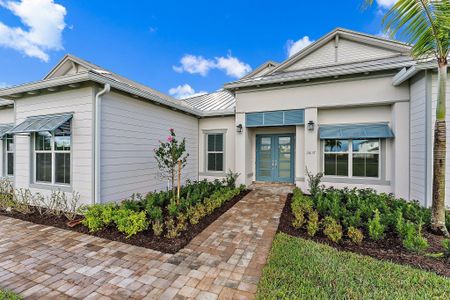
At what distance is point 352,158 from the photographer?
7.43 meters

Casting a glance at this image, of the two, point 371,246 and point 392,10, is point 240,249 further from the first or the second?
point 392,10

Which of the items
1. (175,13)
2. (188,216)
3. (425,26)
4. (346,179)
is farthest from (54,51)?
(346,179)

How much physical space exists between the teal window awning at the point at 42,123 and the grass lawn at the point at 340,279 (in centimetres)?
614

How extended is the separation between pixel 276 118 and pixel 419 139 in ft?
14.7

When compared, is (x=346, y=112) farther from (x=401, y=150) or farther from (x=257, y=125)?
(x=257, y=125)

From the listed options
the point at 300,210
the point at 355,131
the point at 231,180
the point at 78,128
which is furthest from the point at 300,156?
the point at 78,128

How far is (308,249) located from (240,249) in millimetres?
1218

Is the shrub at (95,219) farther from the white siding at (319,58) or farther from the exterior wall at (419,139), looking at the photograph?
the white siding at (319,58)

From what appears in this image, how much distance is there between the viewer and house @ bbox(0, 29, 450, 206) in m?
5.30

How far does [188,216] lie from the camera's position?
16.4 feet

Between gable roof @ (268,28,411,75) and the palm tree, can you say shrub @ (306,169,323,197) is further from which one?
gable roof @ (268,28,411,75)

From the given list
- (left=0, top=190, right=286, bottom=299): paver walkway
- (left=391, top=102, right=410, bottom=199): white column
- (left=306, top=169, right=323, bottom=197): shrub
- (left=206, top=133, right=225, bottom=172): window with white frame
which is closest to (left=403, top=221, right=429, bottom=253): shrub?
(left=0, top=190, right=286, bottom=299): paver walkway

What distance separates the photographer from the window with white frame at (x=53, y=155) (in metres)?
5.55

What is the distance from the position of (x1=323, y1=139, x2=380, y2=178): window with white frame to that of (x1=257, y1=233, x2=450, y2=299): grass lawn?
16.5 ft
